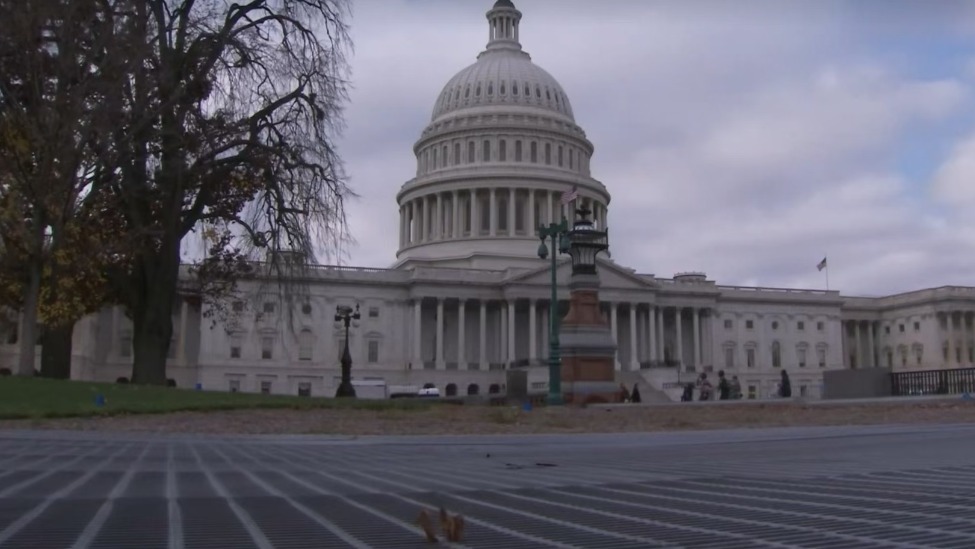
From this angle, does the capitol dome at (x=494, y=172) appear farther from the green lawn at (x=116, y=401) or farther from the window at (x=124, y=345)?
the green lawn at (x=116, y=401)

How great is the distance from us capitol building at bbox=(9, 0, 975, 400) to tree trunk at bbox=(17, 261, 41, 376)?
5087 centimetres

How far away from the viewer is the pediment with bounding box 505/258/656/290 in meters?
96.8

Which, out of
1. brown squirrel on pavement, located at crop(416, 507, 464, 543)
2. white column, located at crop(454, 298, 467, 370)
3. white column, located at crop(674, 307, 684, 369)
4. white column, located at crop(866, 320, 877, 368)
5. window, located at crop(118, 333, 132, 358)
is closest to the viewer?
brown squirrel on pavement, located at crop(416, 507, 464, 543)

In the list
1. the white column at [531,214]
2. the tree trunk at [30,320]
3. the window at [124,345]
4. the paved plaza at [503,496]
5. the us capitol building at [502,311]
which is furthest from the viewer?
the white column at [531,214]

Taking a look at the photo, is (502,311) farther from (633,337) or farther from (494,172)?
(494,172)

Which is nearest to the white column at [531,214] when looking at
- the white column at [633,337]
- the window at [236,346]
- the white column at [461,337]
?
the white column at [461,337]

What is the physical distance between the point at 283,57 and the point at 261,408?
11.8 metres

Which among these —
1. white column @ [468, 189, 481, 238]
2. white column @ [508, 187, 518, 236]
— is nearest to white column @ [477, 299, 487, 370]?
white column @ [468, 189, 481, 238]

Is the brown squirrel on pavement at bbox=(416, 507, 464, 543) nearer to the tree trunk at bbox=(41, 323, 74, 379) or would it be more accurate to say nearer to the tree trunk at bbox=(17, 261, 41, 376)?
the tree trunk at bbox=(17, 261, 41, 376)

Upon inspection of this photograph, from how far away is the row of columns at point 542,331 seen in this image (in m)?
96.8

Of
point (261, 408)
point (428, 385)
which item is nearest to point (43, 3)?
point (261, 408)

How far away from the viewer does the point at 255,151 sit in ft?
104

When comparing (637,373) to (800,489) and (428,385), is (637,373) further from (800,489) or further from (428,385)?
(800,489)

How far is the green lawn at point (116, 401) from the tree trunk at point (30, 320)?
1.63 meters
